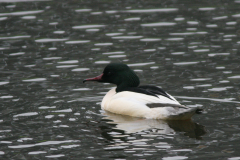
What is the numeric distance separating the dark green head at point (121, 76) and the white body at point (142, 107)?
32 cm

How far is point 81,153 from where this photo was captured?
27.8 feet

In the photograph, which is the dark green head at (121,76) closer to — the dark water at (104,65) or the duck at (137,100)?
the duck at (137,100)

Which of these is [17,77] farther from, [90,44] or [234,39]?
[234,39]

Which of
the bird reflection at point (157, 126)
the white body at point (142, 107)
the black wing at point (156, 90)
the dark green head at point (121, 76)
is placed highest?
the dark green head at point (121, 76)

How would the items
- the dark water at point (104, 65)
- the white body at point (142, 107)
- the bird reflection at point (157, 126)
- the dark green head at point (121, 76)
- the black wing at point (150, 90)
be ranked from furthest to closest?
the dark green head at point (121, 76) < the black wing at point (150, 90) < the white body at point (142, 107) < the bird reflection at point (157, 126) < the dark water at point (104, 65)

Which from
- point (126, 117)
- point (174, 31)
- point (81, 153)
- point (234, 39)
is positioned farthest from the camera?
point (174, 31)

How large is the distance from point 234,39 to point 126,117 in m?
7.00

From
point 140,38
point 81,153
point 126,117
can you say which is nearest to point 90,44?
point 140,38

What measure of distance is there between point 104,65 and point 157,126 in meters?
4.89

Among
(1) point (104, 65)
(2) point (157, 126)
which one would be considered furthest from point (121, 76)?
(1) point (104, 65)

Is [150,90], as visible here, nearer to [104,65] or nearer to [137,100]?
[137,100]

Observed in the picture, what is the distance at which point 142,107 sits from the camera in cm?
1077

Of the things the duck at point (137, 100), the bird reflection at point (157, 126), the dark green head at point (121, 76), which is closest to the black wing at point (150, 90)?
the duck at point (137, 100)

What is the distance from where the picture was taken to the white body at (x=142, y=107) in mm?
10281
